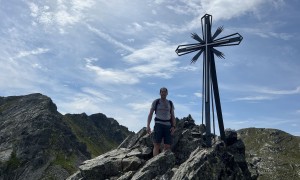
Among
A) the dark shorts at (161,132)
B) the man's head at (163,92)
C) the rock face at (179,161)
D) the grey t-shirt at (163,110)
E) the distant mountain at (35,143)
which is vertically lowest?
the rock face at (179,161)

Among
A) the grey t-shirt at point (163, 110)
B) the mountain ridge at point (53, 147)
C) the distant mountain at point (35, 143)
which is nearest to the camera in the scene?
the mountain ridge at point (53, 147)

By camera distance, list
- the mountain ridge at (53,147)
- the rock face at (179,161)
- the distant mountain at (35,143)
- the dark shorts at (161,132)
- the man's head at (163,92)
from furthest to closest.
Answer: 1. the distant mountain at (35,143)
2. the dark shorts at (161,132)
3. the man's head at (163,92)
4. the mountain ridge at (53,147)
5. the rock face at (179,161)

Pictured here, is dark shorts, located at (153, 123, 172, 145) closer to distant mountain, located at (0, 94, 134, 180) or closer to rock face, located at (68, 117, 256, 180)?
rock face, located at (68, 117, 256, 180)

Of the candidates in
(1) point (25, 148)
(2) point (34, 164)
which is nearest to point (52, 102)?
(1) point (25, 148)

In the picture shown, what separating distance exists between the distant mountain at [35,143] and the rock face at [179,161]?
100521 mm

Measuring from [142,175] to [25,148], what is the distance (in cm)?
12787

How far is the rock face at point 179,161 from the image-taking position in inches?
881

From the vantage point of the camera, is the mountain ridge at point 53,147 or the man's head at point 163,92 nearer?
the mountain ridge at point 53,147

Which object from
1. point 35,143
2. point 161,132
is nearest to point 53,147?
point 35,143

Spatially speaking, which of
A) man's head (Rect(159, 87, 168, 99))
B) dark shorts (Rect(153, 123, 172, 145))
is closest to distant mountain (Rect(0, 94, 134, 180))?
dark shorts (Rect(153, 123, 172, 145))

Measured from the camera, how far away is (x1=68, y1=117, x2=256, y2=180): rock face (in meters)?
22.4

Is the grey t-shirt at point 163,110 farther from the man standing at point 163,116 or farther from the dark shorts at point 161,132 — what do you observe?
the dark shorts at point 161,132

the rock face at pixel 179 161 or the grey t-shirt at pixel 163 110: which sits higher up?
the grey t-shirt at pixel 163 110

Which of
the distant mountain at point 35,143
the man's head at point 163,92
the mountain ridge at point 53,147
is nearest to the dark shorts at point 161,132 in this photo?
the mountain ridge at point 53,147
